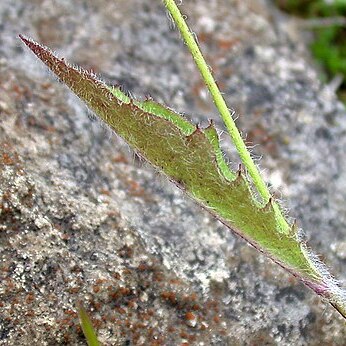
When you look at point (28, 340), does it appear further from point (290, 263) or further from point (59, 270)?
point (290, 263)

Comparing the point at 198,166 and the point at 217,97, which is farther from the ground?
the point at 217,97

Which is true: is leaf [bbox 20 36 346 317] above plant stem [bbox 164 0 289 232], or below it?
below

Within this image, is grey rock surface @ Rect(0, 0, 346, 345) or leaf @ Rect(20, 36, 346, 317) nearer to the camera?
leaf @ Rect(20, 36, 346, 317)

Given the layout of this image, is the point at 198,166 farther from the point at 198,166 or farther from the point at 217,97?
the point at 217,97

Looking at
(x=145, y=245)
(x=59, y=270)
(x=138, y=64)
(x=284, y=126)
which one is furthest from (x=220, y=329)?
(x=138, y=64)

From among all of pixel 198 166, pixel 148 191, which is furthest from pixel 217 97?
pixel 148 191

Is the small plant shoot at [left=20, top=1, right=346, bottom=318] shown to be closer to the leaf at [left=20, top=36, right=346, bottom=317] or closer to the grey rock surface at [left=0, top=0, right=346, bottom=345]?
the leaf at [left=20, top=36, right=346, bottom=317]

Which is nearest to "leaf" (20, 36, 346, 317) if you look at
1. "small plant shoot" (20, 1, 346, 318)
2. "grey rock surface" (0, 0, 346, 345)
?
"small plant shoot" (20, 1, 346, 318)

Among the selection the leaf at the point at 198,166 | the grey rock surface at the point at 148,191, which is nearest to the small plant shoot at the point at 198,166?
the leaf at the point at 198,166
